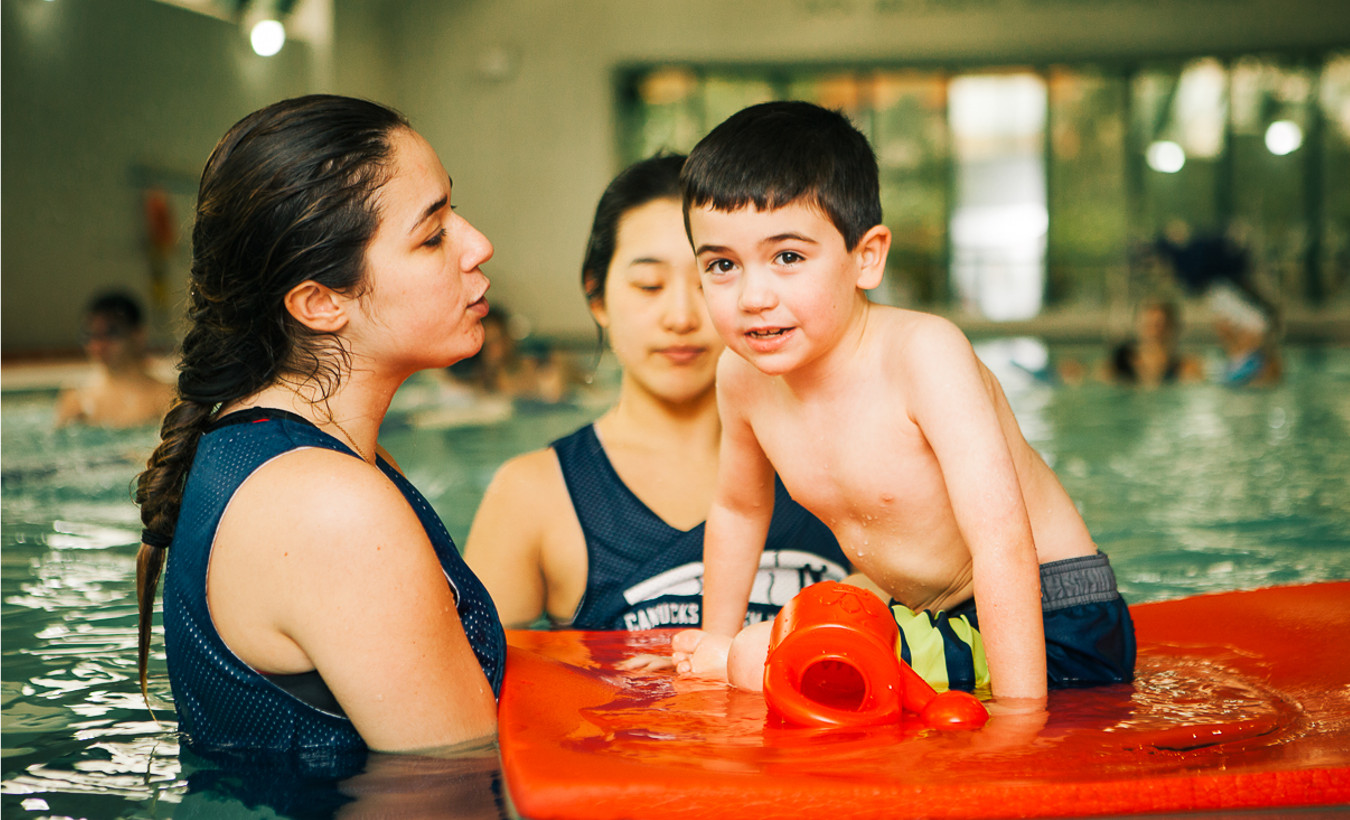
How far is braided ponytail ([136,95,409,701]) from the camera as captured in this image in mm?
1415

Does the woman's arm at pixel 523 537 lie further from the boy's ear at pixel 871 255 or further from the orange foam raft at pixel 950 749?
the boy's ear at pixel 871 255

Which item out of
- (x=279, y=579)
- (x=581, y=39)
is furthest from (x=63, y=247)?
(x=279, y=579)

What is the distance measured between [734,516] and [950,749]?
0.67 meters

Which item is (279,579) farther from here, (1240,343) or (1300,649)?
(1240,343)

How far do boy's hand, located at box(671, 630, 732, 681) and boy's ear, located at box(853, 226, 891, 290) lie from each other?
0.59 meters

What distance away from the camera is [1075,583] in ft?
5.87

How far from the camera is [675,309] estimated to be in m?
2.22

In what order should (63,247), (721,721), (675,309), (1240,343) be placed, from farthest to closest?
1. (63,247)
2. (1240,343)
3. (675,309)
4. (721,721)

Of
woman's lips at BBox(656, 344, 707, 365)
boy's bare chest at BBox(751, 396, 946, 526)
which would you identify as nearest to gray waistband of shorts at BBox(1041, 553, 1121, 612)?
boy's bare chest at BBox(751, 396, 946, 526)

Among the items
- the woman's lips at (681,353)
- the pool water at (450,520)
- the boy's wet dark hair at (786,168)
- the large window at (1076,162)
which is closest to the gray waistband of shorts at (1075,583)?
the boy's wet dark hair at (786,168)

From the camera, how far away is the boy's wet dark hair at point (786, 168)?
5.35 ft

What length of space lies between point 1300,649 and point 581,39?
52.5 feet

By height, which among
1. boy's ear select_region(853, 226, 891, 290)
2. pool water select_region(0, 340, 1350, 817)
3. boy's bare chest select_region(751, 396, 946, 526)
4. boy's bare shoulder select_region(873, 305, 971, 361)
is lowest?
pool water select_region(0, 340, 1350, 817)

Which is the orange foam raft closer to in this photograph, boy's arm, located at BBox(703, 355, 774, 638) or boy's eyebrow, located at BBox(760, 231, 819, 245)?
boy's arm, located at BBox(703, 355, 774, 638)
